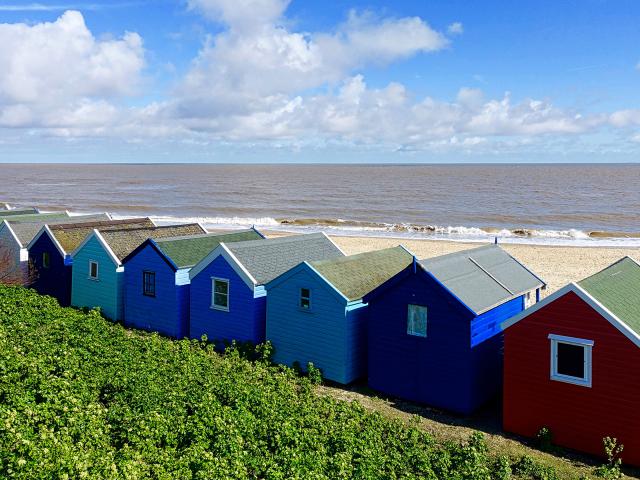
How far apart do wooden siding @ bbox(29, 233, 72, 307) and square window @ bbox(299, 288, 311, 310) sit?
1422 centimetres

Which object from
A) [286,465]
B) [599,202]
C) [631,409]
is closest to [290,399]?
[286,465]

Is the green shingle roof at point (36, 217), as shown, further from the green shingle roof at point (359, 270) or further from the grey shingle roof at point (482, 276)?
the grey shingle roof at point (482, 276)

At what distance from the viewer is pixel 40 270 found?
29781 mm

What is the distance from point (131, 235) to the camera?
28141 mm

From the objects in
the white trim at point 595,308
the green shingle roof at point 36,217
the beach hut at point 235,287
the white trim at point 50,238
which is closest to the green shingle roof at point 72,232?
the white trim at point 50,238

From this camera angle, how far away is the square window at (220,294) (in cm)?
2242

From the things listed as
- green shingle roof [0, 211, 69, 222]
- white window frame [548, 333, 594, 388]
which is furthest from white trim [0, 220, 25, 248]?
white window frame [548, 333, 594, 388]

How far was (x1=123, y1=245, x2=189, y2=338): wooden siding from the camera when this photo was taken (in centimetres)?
2414

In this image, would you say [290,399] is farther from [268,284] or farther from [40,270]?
[40,270]

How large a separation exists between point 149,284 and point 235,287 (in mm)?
5045

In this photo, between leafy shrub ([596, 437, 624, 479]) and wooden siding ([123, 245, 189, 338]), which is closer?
leafy shrub ([596, 437, 624, 479])

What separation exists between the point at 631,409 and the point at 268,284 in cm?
1161

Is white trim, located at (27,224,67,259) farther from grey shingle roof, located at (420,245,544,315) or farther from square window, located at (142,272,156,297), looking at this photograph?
grey shingle roof, located at (420,245,544,315)

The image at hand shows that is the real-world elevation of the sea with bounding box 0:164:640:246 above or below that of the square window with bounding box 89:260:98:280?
above
